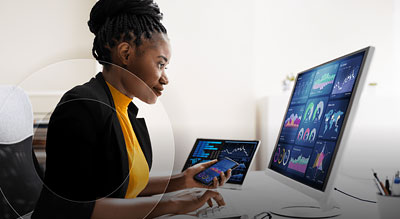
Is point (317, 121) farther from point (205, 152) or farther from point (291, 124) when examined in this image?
point (205, 152)

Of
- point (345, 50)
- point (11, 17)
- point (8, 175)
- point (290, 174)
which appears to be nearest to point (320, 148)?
point (290, 174)

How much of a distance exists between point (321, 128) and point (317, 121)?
4 cm

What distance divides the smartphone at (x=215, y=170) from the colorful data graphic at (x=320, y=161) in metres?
0.24

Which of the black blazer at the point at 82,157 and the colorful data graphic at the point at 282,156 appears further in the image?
the colorful data graphic at the point at 282,156

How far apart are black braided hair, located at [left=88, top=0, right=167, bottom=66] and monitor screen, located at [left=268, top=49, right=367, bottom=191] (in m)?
0.48

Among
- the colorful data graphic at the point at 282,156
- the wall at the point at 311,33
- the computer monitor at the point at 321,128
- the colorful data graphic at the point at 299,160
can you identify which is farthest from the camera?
the wall at the point at 311,33

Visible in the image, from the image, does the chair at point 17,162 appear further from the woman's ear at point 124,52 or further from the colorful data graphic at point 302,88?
the colorful data graphic at point 302,88

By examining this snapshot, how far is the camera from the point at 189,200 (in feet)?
2.02

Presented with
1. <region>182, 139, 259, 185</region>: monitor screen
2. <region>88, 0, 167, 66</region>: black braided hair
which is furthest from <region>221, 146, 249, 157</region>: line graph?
<region>88, 0, 167, 66</region>: black braided hair

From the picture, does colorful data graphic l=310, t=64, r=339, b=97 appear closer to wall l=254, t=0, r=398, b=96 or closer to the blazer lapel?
the blazer lapel

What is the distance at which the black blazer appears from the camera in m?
0.39

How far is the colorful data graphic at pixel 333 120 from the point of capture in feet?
2.42

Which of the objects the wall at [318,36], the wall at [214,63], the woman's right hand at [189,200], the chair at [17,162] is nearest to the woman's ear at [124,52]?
the chair at [17,162]

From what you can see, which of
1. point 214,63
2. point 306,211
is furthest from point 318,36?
point 306,211
